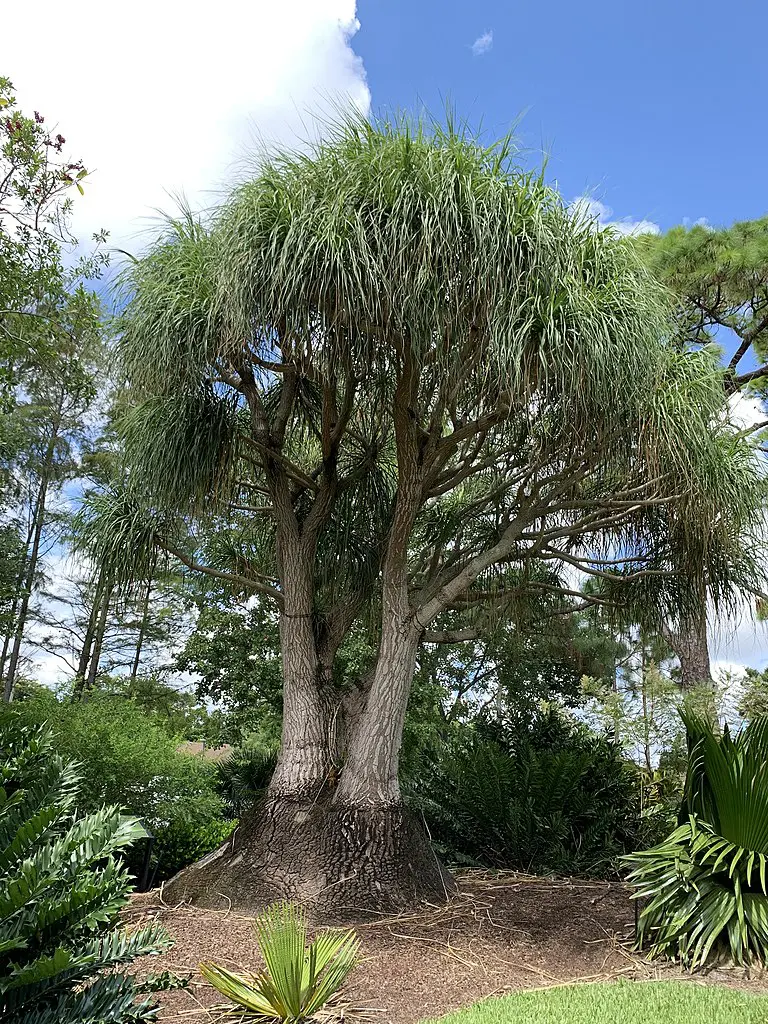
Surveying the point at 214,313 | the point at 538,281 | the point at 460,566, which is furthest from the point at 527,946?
the point at 214,313

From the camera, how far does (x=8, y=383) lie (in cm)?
570

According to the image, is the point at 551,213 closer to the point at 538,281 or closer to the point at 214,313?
the point at 538,281

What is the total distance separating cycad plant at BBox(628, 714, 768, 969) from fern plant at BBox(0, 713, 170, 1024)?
293 centimetres

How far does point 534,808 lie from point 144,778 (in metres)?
3.30

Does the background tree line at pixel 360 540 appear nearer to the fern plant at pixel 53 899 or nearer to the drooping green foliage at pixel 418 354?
the drooping green foliage at pixel 418 354

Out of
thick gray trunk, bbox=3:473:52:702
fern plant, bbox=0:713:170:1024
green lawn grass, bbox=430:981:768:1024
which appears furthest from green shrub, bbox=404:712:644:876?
thick gray trunk, bbox=3:473:52:702

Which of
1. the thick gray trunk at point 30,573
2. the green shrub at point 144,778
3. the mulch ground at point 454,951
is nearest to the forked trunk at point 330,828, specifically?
the mulch ground at point 454,951

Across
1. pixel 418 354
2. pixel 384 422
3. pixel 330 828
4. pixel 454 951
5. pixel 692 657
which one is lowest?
pixel 454 951

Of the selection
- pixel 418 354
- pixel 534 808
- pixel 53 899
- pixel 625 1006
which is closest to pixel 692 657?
pixel 534 808

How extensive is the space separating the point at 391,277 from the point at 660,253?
20.9ft

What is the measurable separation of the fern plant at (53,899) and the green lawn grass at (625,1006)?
4.85 feet

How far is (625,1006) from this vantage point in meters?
3.42

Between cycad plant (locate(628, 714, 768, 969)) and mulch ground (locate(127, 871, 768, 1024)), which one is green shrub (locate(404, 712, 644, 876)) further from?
cycad plant (locate(628, 714, 768, 969))

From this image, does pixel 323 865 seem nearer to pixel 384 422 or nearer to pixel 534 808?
pixel 534 808
